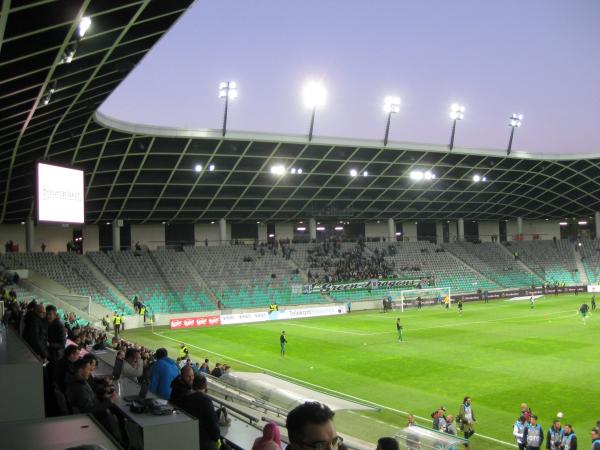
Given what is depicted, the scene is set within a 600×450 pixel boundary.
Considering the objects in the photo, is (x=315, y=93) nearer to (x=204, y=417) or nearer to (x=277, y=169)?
(x=277, y=169)

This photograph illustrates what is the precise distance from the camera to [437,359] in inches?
1212

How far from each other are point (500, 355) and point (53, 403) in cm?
2756

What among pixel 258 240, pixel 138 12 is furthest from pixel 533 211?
pixel 138 12

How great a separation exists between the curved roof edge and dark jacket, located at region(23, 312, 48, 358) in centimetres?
2798

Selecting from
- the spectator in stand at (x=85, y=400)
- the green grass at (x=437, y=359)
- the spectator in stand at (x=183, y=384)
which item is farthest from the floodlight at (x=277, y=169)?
the spectator in stand at (x=85, y=400)

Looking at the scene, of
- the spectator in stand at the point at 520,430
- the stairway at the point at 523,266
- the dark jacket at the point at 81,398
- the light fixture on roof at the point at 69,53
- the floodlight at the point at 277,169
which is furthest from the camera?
the stairway at the point at 523,266

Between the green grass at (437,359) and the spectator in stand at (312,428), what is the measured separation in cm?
1572

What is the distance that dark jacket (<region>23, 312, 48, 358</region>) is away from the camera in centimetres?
1145

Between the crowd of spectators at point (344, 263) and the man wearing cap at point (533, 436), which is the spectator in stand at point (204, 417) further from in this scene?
the crowd of spectators at point (344, 263)

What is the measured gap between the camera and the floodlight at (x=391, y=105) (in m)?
55.6

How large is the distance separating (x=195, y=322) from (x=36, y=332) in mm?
38606

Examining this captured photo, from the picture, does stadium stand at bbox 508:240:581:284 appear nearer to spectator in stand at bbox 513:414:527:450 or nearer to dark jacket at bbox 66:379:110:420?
spectator in stand at bbox 513:414:527:450

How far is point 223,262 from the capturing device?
213ft

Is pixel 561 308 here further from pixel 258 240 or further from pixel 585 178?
pixel 258 240
